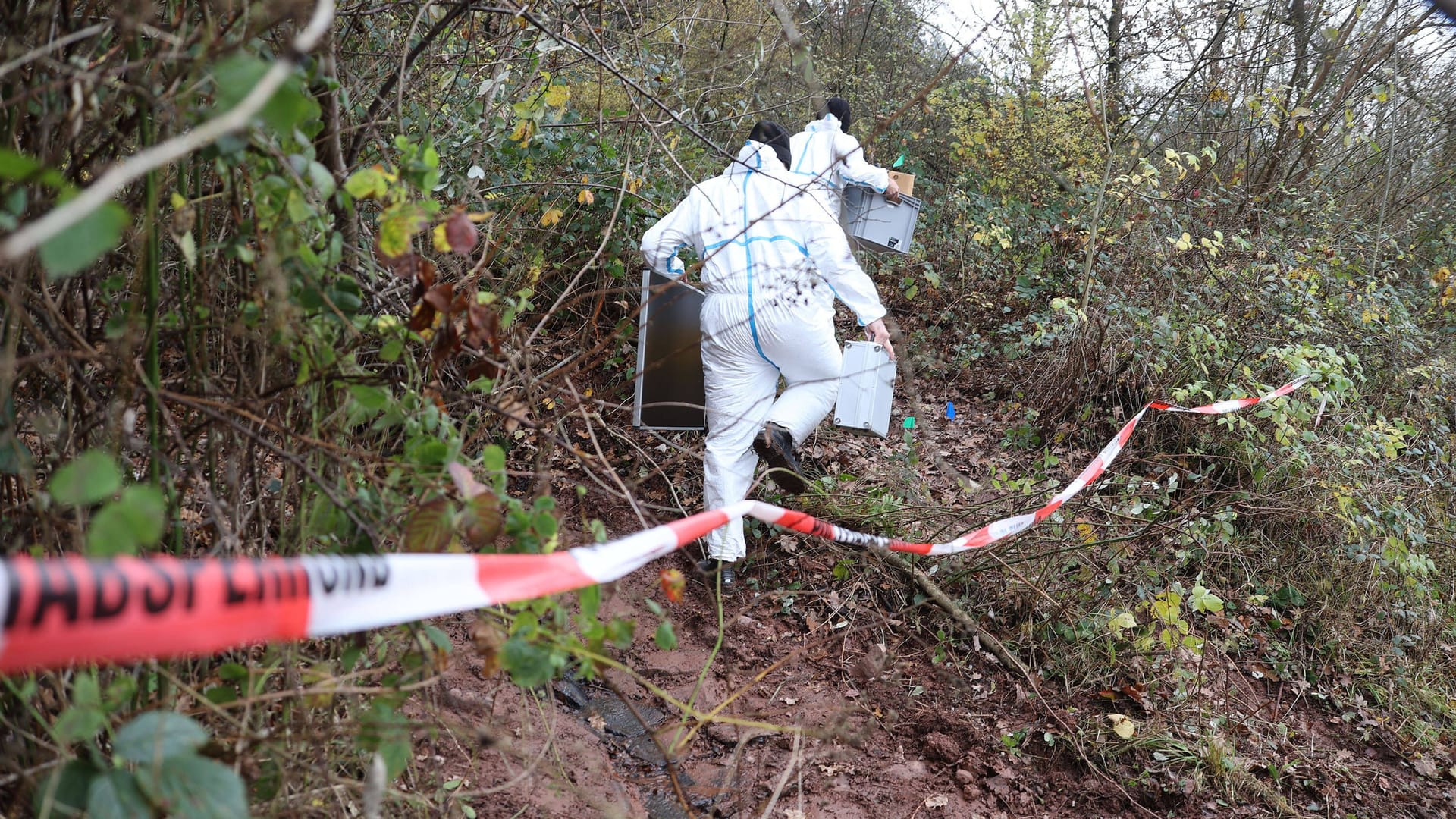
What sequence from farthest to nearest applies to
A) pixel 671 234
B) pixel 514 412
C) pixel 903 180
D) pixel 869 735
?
pixel 903 180 < pixel 671 234 < pixel 869 735 < pixel 514 412

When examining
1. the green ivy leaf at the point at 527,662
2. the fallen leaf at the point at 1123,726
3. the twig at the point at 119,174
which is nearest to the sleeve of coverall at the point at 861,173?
the fallen leaf at the point at 1123,726

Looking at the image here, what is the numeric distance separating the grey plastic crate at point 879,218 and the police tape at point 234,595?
4.82m

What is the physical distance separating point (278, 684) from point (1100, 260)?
22.0 feet

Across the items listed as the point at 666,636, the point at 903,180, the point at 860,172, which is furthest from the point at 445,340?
the point at 903,180

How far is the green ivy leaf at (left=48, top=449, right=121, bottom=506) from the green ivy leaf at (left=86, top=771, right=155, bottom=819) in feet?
1.25

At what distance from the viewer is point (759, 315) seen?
4.86 meters

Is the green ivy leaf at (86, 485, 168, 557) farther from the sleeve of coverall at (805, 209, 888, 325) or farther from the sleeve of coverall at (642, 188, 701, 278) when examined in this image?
the sleeve of coverall at (805, 209, 888, 325)

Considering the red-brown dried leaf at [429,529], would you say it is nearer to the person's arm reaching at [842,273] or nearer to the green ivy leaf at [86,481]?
the green ivy leaf at [86,481]

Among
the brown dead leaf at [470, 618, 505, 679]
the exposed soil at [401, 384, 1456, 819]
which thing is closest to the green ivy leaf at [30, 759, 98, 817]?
the brown dead leaf at [470, 618, 505, 679]

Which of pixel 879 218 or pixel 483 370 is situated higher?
pixel 879 218

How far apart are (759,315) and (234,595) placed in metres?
3.80

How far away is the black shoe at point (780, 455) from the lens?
498 centimetres

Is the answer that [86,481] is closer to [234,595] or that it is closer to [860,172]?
[234,595]

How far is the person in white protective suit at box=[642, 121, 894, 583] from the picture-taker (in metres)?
4.80
